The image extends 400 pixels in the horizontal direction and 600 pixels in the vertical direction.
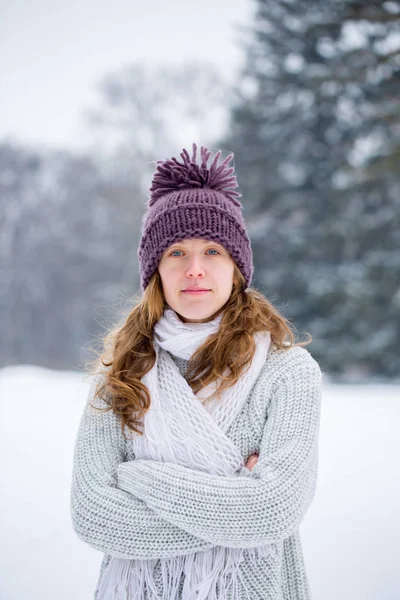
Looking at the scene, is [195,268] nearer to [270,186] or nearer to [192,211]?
[192,211]

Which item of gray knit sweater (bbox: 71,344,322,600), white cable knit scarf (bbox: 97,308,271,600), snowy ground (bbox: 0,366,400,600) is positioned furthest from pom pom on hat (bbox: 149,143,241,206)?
snowy ground (bbox: 0,366,400,600)

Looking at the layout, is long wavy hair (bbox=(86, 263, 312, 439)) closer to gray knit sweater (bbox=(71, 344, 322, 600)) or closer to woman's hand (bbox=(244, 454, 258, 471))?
gray knit sweater (bbox=(71, 344, 322, 600))

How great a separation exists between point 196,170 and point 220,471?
72cm

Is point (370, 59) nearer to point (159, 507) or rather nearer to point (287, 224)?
point (287, 224)

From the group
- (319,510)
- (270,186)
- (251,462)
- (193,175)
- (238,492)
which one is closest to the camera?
(238,492)

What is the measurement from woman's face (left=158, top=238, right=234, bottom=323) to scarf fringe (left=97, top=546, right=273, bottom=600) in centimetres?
53

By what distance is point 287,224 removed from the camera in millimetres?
8562

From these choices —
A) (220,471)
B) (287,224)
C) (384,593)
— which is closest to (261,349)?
(220,471)

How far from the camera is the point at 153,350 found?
1437 millimetres

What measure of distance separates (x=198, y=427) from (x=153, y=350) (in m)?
0.26

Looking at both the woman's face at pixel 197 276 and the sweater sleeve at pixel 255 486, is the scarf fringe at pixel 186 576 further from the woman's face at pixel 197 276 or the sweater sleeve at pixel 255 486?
the woman's face at pixel 197 276

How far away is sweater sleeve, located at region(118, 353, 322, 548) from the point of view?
3.62 feet

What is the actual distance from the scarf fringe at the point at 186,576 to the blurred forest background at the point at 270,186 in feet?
20.3

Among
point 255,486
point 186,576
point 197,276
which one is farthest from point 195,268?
point 186,576
